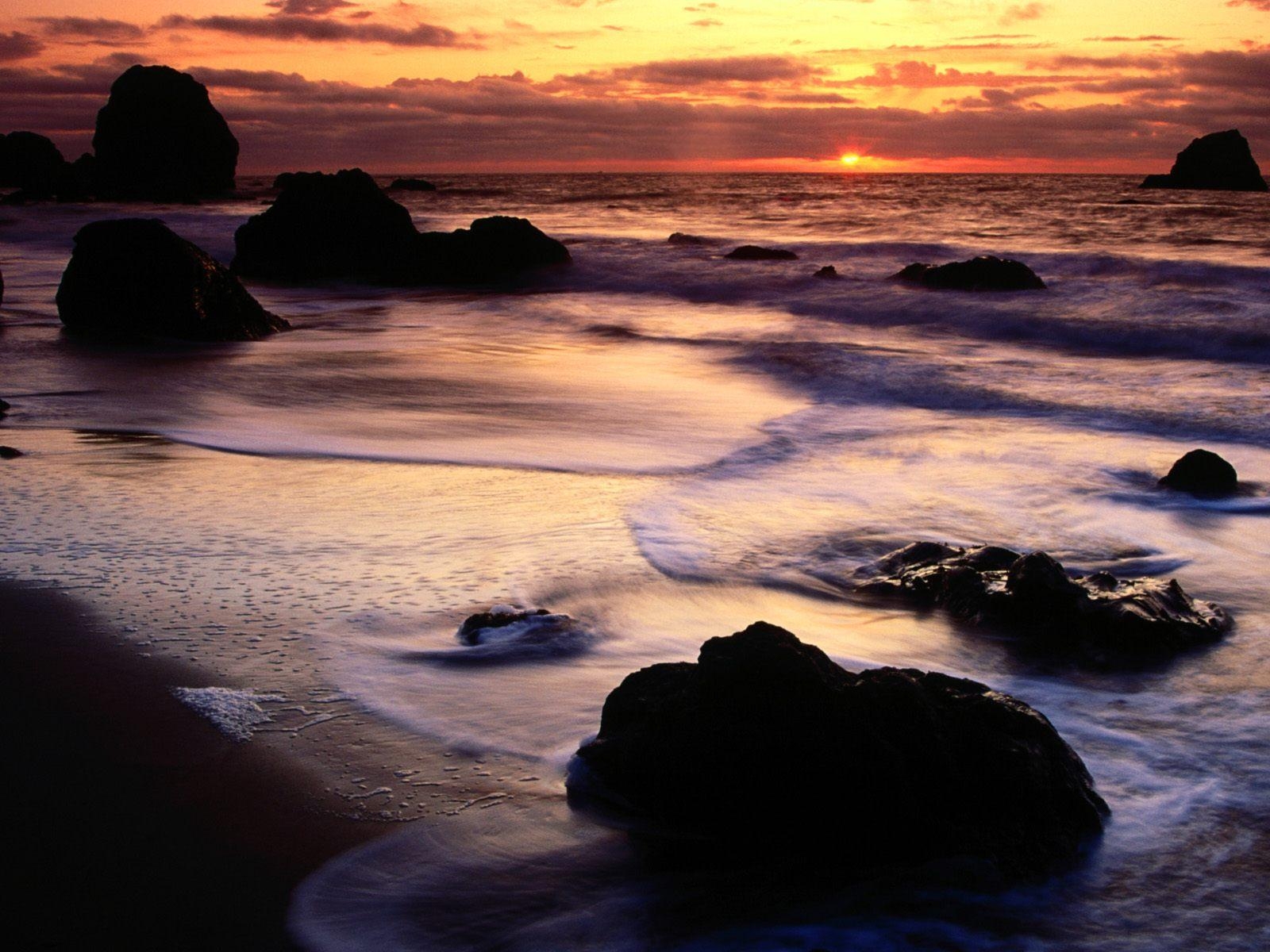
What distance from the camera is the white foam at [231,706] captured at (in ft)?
9.90

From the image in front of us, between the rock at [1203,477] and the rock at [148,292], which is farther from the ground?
the rock at [148,292]

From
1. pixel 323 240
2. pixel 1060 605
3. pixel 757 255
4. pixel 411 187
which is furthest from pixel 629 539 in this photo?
pixel 411 187

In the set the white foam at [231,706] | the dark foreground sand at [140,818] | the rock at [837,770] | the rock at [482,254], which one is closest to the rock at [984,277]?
the rock at [482,254]

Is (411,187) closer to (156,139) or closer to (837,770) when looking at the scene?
(156,139)

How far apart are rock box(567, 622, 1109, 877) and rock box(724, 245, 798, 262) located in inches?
802

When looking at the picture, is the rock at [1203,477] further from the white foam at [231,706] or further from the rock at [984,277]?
the rock at [984,277]

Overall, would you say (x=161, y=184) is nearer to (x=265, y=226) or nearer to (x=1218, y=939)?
(x=265, y=226)

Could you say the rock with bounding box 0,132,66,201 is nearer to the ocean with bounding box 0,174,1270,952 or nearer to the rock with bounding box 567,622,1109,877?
the ocean with bounding box 0,174,1270,952

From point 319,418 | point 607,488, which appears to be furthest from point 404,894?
point 319,418

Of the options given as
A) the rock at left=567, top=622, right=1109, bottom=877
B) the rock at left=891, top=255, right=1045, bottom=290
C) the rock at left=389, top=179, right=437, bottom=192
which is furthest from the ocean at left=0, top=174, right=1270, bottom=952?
the rock at left=389, top=179, right=437, bottom=192

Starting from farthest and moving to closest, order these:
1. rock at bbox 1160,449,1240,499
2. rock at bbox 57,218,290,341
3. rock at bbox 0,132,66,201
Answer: rock at bbox 0,132,66,201 < rock at bbox 57,218,290,341 < rock at bbox 1160,449,1240,499

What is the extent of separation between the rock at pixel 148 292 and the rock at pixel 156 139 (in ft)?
176

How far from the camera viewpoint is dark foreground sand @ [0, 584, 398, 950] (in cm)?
222

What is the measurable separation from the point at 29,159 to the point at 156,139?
10.8 meters
